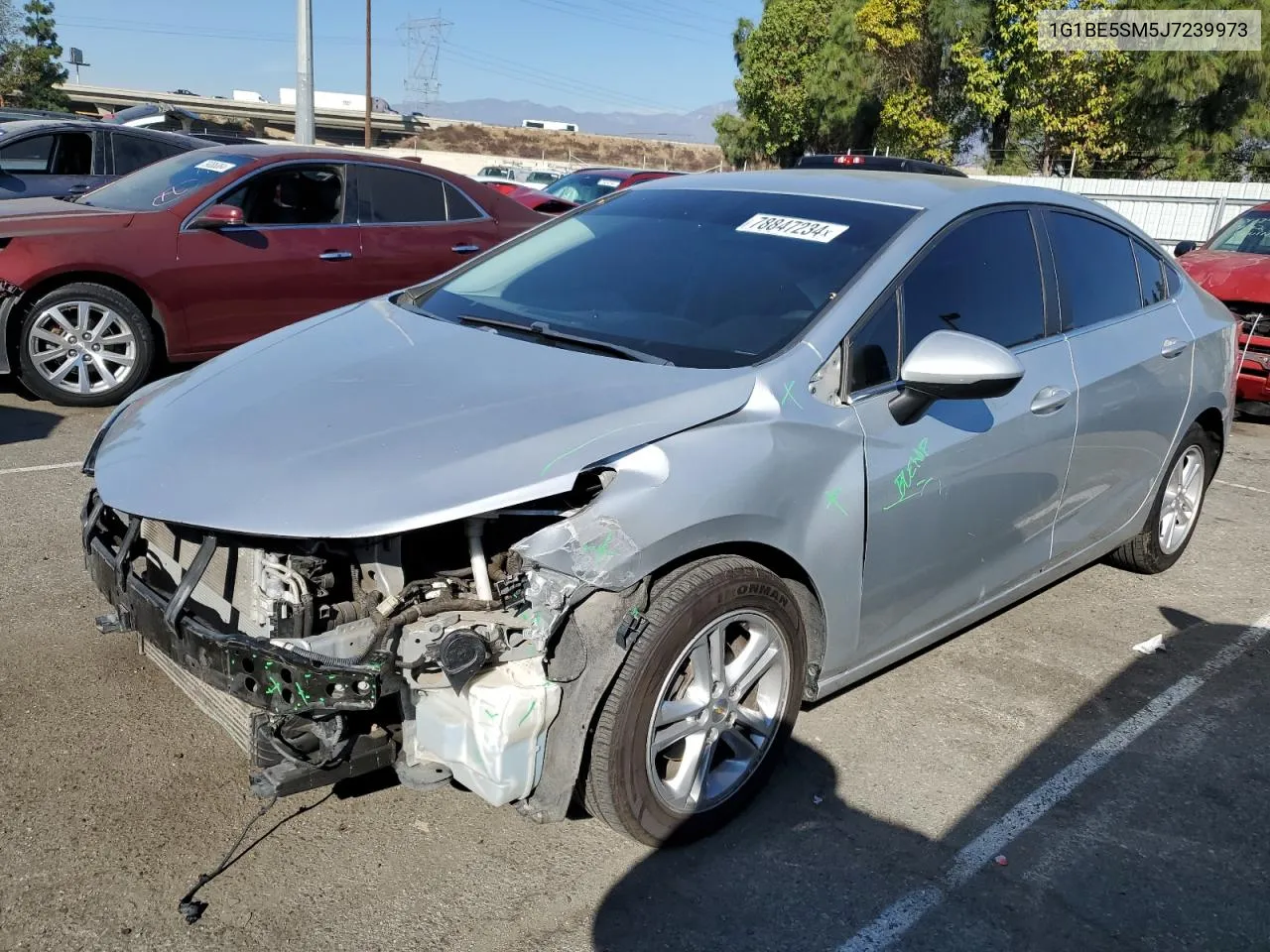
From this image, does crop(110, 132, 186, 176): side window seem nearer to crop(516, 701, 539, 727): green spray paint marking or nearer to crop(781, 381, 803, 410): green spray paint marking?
crop(781, 381, 803, 410): green spray paint marking

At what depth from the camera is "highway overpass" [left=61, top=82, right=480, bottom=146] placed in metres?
73.0

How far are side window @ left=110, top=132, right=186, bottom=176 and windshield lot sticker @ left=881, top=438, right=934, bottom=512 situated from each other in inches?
348

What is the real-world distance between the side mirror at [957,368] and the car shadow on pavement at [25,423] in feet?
17.1

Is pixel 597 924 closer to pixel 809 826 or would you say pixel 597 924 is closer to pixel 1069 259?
pixel 809 826

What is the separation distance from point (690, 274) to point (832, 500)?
0.97 m

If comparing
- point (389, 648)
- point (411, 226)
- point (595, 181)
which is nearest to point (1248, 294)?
point (411, 226)

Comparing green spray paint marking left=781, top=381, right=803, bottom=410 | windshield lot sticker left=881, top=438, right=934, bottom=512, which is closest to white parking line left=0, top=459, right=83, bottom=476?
green spray paint marking left=781, top=381, right=803, bottom=410

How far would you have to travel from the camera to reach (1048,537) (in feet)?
13.0

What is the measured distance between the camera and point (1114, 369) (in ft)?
13.4

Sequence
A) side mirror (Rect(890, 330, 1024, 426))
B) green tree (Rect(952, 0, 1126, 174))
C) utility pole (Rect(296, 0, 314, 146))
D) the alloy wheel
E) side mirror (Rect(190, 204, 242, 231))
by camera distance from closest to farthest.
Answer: the alloy wheel < side mirror (Rect(890, 330, 1024, 426)) < side mirror (Rect(190, 204, 242, 231)) < utility pole (Rect(296, 0, 314, 146)) < green tree (Rect(952, 0, 1126, 174))

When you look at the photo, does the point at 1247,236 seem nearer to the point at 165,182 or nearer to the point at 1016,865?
the point at 1016,865

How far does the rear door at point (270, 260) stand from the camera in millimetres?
7152

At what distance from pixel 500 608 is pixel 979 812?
1.63m

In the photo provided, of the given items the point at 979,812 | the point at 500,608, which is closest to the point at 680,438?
the point at 500,608
